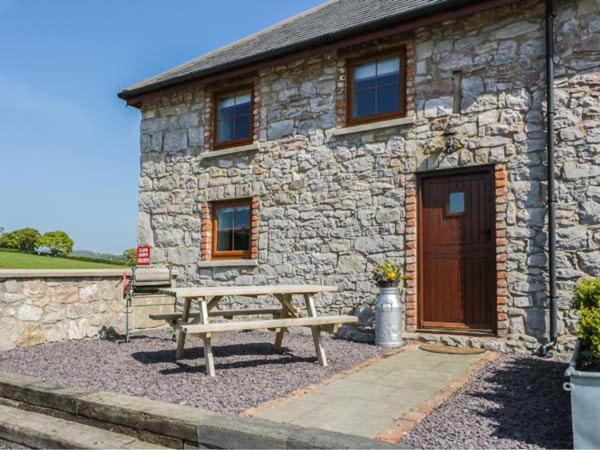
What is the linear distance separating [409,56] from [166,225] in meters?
5.37

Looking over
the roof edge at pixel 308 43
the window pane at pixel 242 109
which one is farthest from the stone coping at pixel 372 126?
the window pane at pixel 242 109

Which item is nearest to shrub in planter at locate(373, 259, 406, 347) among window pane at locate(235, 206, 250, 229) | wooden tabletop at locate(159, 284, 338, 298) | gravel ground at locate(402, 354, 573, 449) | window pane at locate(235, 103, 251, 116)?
wooden tabletop at locate(159, 284, 338, 298)

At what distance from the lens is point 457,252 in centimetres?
706

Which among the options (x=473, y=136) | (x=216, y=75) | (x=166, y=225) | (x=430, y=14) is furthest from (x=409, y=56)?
(x=166, y=225)

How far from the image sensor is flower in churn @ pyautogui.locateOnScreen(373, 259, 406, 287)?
698 cm

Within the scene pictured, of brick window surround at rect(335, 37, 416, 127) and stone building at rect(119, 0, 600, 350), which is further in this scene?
brick window surround at rect(335, 37, 416, 127)

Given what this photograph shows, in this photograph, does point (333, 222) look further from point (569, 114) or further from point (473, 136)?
point (569, 114)

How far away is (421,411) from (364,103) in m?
5.28

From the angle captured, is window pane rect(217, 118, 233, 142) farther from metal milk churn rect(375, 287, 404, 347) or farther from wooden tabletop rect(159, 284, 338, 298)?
wooden tabletop rect(159, 284, 338, 298)

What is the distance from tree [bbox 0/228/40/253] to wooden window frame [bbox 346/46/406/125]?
3035 centimetres

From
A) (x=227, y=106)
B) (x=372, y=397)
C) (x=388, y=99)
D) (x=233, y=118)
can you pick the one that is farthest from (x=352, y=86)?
(x=372, y=397)

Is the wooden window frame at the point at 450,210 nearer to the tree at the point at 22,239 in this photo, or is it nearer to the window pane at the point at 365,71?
the window pane at the point at 365,71

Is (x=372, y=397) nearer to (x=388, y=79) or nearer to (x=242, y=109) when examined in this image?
(x=388, y=79)

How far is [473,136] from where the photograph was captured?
22.8 feet
